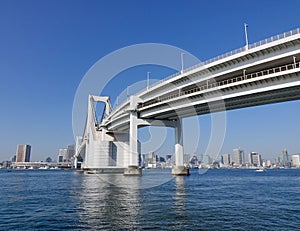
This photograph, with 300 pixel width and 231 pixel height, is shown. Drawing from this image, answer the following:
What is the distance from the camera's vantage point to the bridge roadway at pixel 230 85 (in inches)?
1192

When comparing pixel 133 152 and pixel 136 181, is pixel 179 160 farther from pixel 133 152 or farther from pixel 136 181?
pixel 136 181

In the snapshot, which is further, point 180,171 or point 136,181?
point 180,171

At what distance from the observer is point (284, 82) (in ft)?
102

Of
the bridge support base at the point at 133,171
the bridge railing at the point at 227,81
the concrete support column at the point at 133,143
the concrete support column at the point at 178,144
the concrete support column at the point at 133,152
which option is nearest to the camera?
the bridge railing at the point at 227,81

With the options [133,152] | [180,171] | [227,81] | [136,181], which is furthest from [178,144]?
[227,81]

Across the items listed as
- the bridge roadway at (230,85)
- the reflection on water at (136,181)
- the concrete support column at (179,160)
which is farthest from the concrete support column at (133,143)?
the concrete support column at (179,160)

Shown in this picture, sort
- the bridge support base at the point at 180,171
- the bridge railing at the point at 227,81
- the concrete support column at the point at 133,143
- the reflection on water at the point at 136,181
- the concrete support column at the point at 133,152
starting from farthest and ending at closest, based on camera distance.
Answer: the bridge support base at the point at 180,171 → the concrete support column at the point at 133,143 → the concrete support column at the point at 133,152 → the reflection on water at the point at 136,181 → the bridge railing at the point at 227,81

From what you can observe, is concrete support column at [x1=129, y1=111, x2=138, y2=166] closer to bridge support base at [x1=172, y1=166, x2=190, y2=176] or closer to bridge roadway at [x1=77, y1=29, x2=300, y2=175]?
bridge roadway at [x1=77, y1=29, x2=300, y2=175]

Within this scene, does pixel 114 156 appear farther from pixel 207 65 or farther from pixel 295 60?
pixel 295 60

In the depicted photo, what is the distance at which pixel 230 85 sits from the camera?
35531 mm

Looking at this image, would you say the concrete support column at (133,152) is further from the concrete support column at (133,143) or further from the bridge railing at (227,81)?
the bridge railing at (227,81)

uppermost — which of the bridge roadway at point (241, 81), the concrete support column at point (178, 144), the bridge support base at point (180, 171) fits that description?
the bridge roadway at point (241, 81)

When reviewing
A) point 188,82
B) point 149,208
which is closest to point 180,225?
point 149,208

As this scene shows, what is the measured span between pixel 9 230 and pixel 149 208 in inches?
351
